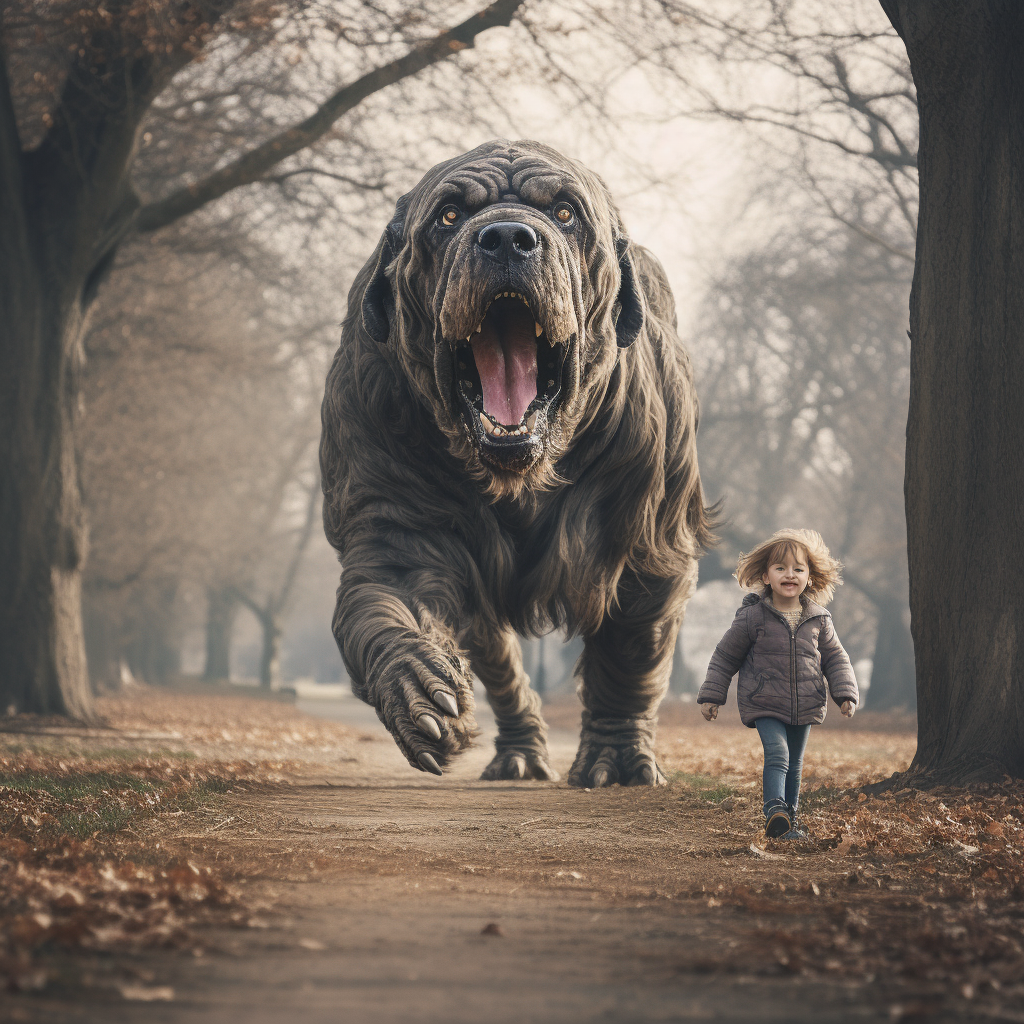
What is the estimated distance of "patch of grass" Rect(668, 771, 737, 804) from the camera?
19.4ft

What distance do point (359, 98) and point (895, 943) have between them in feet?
34.6

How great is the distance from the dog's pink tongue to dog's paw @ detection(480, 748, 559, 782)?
307 centimetres

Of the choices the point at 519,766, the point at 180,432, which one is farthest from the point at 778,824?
the point at 180,432

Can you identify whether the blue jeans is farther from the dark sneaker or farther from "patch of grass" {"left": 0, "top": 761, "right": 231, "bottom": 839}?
"patch of grass" {"left": 0, "top": 761, "right": 231, "bottom": 839}

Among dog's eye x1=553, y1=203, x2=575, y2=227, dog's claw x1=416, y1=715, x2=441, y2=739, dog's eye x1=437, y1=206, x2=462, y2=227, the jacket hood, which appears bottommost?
dog's claw x1=416, y1=715, x2=441, y2=739

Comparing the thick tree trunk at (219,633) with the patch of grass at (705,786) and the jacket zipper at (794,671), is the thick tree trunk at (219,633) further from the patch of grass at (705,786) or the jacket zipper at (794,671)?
the jacket zipper at (794,671)

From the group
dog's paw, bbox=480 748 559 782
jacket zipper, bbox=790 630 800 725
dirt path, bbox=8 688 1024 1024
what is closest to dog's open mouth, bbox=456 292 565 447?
jacket zipper, bbox=790 630 800 725

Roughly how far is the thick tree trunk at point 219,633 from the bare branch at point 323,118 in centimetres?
2755

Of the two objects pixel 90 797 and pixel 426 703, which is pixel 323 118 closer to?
pixel 90 797

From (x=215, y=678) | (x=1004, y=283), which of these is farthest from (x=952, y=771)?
(x=215, y=678)

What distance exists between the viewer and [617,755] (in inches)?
263

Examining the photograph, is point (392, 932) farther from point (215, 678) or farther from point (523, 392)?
point (215, 678)

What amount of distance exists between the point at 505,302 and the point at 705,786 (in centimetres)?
320

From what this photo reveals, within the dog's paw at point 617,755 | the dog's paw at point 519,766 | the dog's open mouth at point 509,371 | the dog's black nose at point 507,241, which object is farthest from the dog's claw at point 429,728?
the dog's paw at point 519,766
